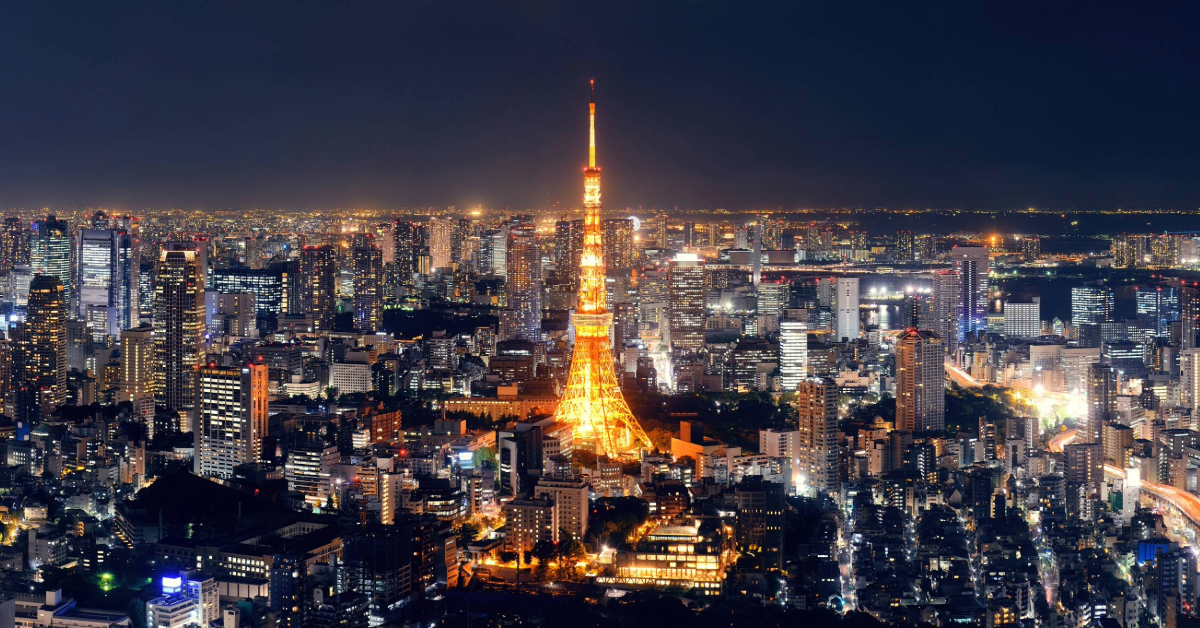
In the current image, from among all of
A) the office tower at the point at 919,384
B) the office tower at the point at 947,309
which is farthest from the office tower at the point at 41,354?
the office tower at the point at 947,309

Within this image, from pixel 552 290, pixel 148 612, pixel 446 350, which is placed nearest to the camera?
pixel 148 612

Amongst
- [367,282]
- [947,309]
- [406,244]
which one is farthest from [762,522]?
[406,244]

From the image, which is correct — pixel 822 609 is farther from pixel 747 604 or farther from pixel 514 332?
pixel 514 332

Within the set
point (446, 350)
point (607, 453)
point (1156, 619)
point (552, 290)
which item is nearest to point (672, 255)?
point (552, 290)

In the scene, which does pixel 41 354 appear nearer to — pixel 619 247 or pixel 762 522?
pixel 762 522

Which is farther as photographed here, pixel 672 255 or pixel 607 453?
pixel 672 255

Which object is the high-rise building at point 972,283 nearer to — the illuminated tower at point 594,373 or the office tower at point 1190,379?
the office tower at point 1190,379
